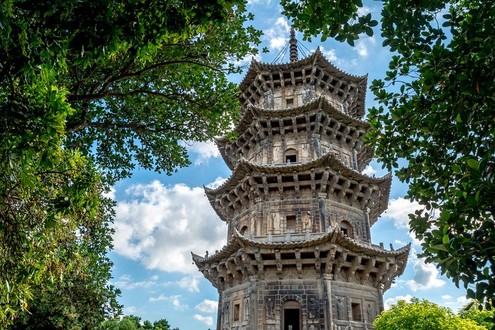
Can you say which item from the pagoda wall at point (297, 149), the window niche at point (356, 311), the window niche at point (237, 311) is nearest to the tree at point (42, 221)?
the window niche at point (237, 311)

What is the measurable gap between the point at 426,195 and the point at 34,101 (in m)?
6.26

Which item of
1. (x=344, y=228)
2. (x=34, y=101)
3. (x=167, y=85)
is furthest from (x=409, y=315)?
(x=34, y=101)

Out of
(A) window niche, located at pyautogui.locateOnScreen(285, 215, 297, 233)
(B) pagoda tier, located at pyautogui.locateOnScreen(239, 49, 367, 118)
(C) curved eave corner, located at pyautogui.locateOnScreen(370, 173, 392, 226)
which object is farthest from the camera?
(B) pagoda tier, located at pyautogui.locateOnScreen(239, 49, 367, 118)

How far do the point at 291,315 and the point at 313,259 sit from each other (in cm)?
266

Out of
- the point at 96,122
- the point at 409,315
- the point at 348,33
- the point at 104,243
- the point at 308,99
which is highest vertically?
the point at 308,99

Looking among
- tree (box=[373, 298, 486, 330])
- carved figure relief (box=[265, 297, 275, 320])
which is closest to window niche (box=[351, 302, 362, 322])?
tree (box=[373, 298, 486, 330])

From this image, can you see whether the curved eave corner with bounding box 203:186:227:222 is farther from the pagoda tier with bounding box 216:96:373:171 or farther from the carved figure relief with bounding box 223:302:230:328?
the carved figure relief with bounding box 223:302:230:328

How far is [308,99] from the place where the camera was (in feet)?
70.4

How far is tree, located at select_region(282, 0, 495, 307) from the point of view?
13.9ft

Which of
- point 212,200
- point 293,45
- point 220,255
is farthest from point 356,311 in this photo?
point 293,45

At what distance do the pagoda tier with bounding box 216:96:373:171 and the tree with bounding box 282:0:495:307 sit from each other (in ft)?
40.1

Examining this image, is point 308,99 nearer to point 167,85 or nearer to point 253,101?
point 253,101

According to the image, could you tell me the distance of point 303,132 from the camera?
20562mm

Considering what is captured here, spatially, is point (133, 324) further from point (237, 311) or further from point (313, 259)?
point (313, 259)
